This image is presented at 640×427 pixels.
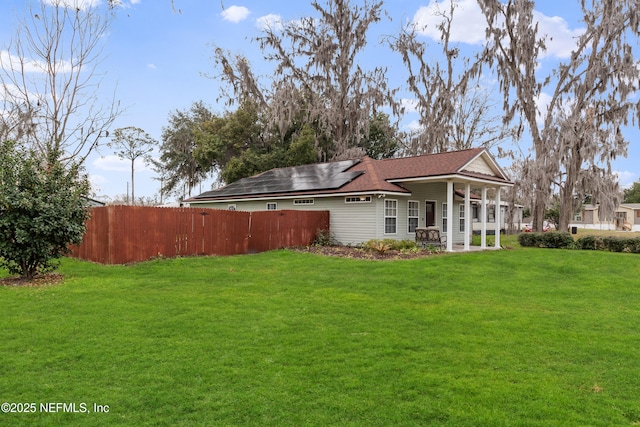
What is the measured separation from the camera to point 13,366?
4555mm

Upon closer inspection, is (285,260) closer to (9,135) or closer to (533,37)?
(9,135)

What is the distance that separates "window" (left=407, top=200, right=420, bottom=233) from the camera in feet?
60.0

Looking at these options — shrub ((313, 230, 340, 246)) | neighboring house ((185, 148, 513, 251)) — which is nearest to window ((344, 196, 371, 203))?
neighboring house ((185, 148, 513, 251))

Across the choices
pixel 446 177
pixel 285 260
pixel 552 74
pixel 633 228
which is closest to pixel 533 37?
pixel 552 74

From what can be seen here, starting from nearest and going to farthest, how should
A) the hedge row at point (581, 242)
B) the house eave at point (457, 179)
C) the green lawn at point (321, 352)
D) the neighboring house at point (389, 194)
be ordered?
the green lawn at point (321, 352)
the house eave at point (457, 179)
the neighboring house at point (389, 194)
the hedge row at point (581, 242)

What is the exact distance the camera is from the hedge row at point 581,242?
17562mm

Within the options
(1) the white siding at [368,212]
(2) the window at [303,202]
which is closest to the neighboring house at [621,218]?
(1) the white siding at [368,212]

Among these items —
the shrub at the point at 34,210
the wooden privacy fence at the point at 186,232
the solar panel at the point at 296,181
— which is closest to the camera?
the shrub at the point at 34,210

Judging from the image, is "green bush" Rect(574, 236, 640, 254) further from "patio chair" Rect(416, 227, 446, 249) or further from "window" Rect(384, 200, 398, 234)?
"window" Rect(384, 200, 398, 234)

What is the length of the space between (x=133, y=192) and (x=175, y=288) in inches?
1462

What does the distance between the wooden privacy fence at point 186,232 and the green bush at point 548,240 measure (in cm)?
982

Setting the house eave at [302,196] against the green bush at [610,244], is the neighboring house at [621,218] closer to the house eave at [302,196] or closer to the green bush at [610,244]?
the green bush at [610,244]

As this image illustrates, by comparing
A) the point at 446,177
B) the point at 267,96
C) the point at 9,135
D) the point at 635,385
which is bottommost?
the point at 635,385

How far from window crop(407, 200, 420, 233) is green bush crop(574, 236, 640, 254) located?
7.18 m
